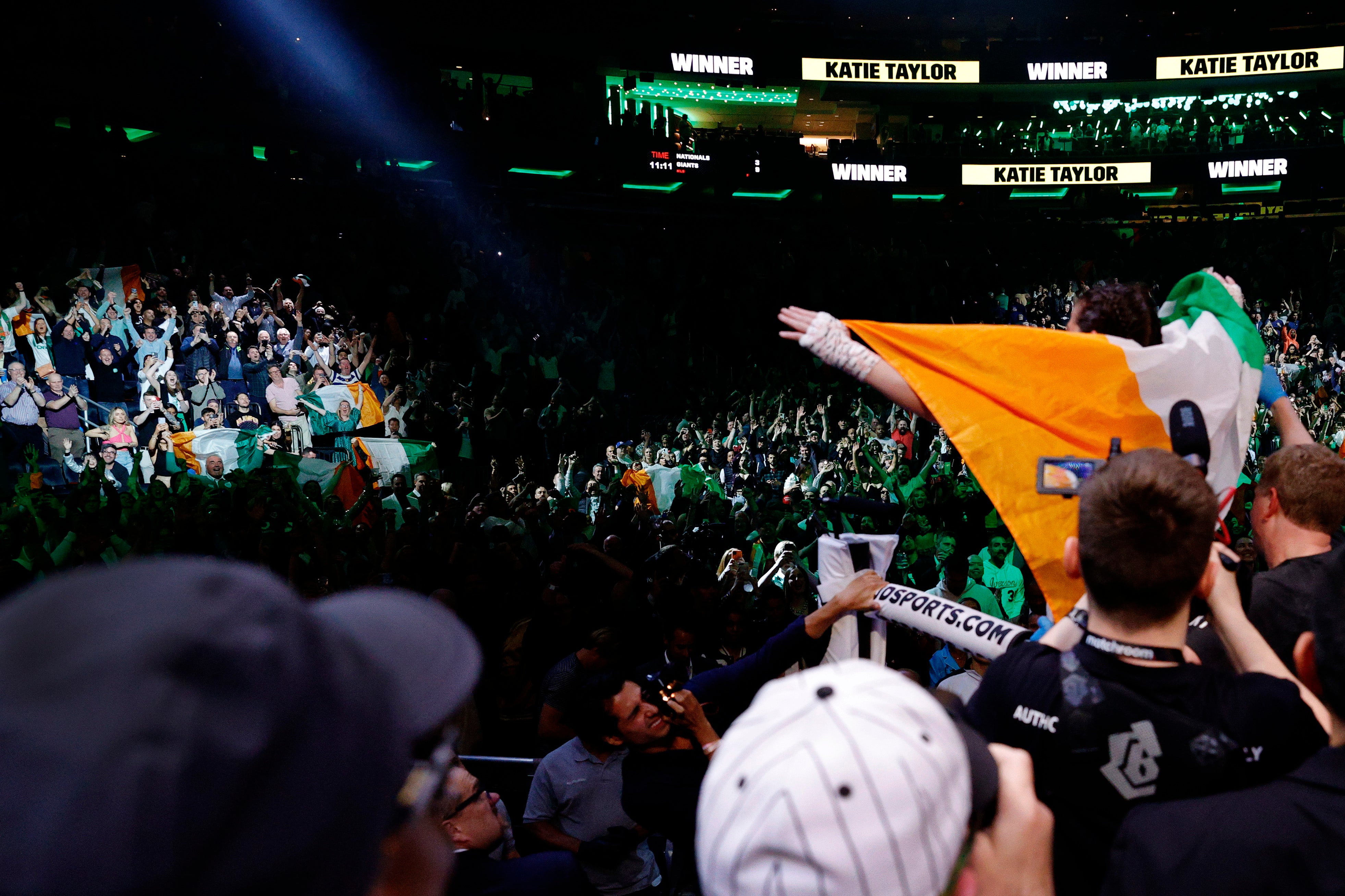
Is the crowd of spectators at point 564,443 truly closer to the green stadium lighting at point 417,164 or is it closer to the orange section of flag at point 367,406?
the orange section of flag at point 367,406

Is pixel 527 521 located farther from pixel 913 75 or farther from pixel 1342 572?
pixel 913 75

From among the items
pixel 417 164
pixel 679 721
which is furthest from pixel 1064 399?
pixel 417 164

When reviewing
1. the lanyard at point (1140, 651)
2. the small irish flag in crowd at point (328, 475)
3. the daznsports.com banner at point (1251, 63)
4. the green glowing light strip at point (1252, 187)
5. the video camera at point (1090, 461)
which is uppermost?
the daznsports.com banner at point (1251, 63)

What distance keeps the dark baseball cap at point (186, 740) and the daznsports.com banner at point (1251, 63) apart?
26642mm

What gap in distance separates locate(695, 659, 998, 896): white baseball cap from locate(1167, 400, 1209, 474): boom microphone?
1182mm

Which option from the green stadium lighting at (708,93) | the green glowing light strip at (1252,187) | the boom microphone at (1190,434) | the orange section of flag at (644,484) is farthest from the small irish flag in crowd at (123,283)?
the green glowing light strip at (1252,187)

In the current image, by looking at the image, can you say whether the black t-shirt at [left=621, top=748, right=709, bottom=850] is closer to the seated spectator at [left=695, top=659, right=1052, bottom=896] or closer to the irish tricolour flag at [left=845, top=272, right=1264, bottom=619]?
the irish tricolour flag at [left=845, top=272, right=1264, bottom=619]

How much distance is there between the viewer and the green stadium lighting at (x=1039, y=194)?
2317cm

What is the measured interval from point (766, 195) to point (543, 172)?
17.5 feet

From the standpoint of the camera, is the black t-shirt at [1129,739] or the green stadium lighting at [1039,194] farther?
the green stadium lighting at [1039,194]

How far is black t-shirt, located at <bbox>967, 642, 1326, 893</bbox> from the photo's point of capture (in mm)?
1282

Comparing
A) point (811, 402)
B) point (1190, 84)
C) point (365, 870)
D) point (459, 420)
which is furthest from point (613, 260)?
point (365, 870)

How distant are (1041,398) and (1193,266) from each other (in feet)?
74.8

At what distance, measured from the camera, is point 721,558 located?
22.3 ft
